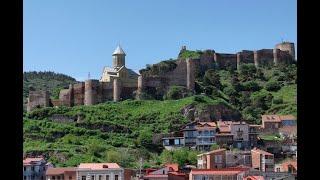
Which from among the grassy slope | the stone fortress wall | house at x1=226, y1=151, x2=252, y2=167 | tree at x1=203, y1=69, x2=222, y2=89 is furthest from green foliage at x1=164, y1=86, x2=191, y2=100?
house at x1=226, y1=151, x2=252, y2=167

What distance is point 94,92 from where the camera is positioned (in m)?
30.7

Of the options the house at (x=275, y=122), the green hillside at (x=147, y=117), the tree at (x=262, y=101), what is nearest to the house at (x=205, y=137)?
the green hillside at (x=147, y=117)

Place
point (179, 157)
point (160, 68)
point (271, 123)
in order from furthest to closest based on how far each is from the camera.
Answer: point (160, 68), point (271, 123), point (179, 157)

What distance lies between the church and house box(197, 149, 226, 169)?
7580mm

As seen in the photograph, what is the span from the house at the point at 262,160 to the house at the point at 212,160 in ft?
3.76

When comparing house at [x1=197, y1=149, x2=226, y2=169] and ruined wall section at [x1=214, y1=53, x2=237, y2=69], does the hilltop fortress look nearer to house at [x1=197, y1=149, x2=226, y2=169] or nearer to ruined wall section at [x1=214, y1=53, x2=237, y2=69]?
ruined wall section at [x1=214, y1=53, x2=237, y2=69]

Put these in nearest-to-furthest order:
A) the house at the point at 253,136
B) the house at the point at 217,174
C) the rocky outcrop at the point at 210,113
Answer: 1. the house at the point at 217,174
2. the house at the point at 253,136
3. the rocky outcrop at the point at 210,113

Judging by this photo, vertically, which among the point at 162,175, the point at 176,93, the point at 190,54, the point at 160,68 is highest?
the point at 190,54

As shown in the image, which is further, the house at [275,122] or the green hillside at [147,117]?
the house at [275,122]

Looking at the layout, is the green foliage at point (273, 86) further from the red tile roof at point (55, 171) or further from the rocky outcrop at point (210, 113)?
the red tile roof at point (55, 171)

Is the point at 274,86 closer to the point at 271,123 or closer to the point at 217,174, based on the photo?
the point at 271,123

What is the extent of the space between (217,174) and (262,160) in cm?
339

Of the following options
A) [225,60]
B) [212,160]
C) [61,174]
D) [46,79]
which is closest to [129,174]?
[61,174]

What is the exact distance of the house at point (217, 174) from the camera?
2072cm
